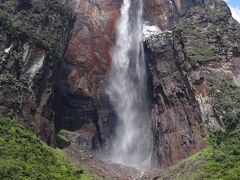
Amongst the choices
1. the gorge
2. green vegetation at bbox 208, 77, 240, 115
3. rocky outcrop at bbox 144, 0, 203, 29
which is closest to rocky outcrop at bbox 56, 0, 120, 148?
the gorge

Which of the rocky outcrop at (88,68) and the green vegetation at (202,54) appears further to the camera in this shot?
the rocky outcrop at (88,68)

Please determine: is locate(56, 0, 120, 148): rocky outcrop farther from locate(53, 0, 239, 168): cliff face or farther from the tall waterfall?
the tall waterfall

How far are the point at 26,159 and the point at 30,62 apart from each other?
19296mm

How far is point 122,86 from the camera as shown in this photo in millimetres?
78875

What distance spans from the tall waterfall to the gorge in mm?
178

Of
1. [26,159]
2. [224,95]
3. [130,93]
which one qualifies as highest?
[130,93]

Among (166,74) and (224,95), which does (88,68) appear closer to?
(166,74)

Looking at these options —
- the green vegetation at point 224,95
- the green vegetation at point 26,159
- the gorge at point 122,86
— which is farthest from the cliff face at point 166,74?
the green vegetation at point 26,159

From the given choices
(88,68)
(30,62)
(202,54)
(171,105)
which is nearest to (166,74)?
(171,105)

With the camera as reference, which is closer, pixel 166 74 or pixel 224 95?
pixel 224 95

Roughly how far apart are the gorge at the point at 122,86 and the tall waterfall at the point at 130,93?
0.18 metres

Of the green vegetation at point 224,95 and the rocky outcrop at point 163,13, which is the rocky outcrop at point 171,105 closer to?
the green vegetation at point 224,95

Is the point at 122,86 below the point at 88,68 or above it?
below

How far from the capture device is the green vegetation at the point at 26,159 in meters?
41.3
